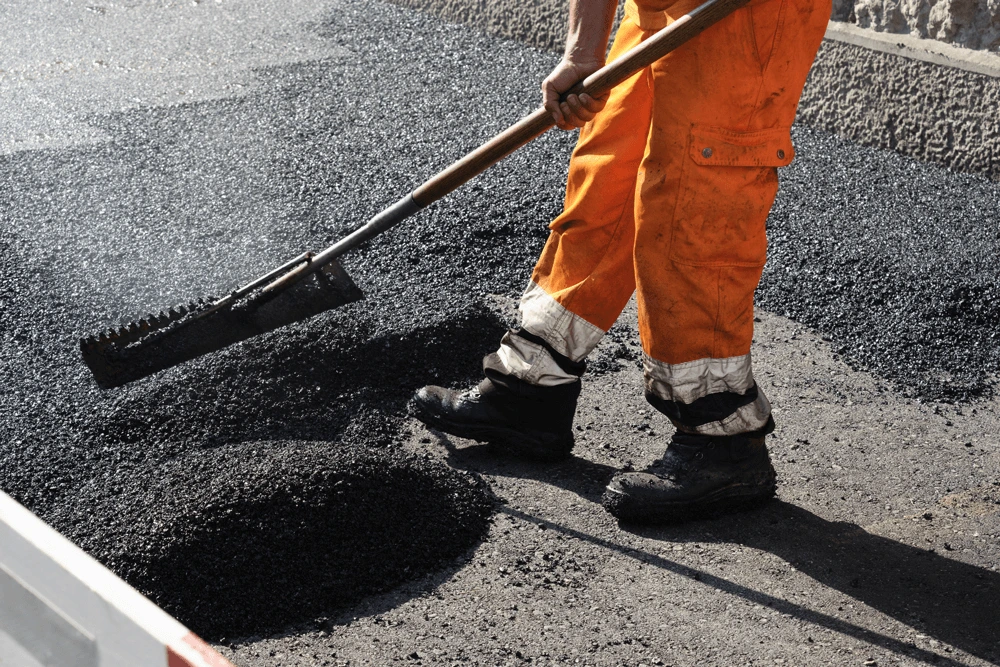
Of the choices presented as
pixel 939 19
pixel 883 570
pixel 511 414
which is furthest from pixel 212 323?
pixel 939 19

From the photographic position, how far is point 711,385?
2381 mm

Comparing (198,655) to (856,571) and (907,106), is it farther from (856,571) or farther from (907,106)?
(907,106)

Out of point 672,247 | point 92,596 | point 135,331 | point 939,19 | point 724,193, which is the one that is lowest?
point 135,331

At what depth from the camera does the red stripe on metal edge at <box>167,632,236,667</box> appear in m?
1.13

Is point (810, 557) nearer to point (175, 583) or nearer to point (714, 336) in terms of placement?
point (714, 336)

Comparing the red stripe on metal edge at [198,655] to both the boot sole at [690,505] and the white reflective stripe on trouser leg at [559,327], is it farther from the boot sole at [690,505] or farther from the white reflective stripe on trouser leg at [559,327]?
the white reflective stripe on trouser leg at [559,327]

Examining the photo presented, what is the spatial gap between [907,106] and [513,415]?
2.95 m

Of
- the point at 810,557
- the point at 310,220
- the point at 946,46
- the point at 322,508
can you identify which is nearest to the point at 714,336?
the point at 810,557

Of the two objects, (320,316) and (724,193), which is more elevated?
(724,193)

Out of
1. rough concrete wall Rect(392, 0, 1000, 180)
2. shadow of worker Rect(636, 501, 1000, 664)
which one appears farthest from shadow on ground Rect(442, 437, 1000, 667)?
rough concrete wall Rect(392, 0, 1000, 180)

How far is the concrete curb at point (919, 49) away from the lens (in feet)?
14.6

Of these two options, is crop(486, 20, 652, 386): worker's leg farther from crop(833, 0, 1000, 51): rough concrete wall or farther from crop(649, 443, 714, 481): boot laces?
crop(833, 0, 1000, 51): rough concrete wall

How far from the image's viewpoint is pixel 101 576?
4.05ft

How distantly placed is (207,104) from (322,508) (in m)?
3.32
